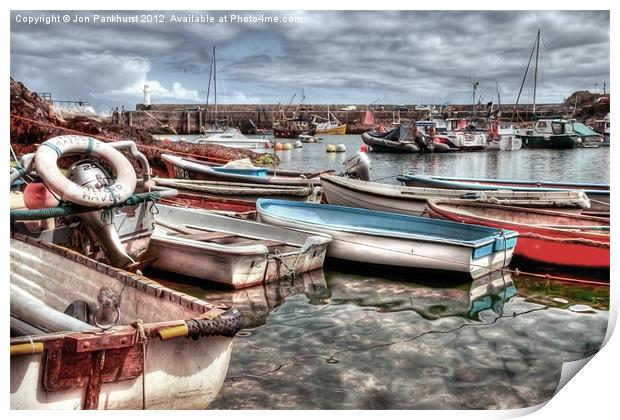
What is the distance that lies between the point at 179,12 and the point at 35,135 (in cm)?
462

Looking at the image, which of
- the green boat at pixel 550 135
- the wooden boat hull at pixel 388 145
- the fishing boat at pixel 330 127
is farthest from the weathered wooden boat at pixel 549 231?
the fishing boat at pixel 330 127

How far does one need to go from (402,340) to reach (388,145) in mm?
28232

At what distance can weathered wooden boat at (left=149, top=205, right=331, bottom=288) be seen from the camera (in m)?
6.92

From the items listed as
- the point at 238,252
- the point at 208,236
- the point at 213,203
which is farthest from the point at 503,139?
the point at 238,252

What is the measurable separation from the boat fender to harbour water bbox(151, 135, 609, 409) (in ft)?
2.16

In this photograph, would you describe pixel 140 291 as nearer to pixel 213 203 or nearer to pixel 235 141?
pixel 213 203

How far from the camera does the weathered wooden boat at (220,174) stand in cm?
1207

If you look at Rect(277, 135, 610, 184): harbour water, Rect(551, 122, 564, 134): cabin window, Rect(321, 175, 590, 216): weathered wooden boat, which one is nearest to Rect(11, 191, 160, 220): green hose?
Rect(321, 175, 590, 216): weathered wooden boat

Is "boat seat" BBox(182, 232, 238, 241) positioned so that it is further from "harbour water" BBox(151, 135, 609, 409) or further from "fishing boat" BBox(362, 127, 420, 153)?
"fishing boat" BBox(362, 127, 420, 153)

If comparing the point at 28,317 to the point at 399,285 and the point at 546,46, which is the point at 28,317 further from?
the point at 546,46

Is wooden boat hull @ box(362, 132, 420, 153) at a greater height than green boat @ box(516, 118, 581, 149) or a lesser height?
lesser

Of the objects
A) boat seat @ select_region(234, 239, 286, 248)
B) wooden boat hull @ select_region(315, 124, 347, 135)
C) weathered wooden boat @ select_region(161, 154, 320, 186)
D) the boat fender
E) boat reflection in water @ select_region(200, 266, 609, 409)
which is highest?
wooden boat hull @ select_region(315, 124, 347, 135)

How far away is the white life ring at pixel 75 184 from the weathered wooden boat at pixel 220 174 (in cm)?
570
